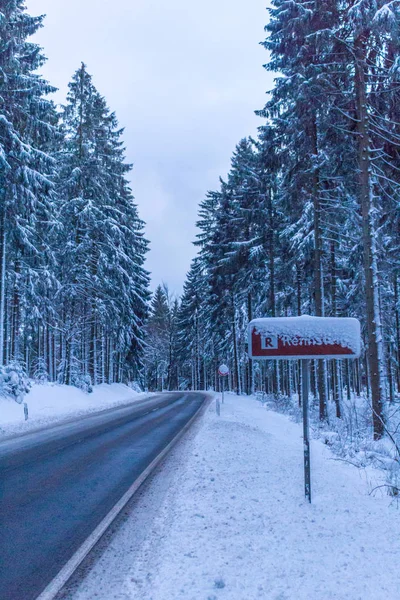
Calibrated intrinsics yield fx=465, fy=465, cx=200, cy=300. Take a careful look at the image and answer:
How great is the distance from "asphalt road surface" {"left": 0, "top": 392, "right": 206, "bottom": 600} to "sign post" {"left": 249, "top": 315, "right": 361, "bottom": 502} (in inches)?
115

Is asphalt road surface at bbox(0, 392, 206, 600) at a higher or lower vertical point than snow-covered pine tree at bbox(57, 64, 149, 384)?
lower

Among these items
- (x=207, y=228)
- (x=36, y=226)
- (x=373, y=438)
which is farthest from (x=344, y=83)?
(x=207, y=228)

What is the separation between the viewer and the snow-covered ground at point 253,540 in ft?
12.2

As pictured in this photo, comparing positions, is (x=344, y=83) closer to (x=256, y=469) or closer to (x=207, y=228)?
(x=256, y=469)

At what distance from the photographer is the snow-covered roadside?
15.9 meters

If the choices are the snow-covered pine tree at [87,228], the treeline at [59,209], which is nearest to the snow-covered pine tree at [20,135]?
the treeline at [59,209]

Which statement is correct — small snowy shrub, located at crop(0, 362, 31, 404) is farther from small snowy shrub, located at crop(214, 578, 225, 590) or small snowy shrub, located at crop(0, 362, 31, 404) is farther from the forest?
small snowy shrub, located at crop(214, 578, 225, 590)

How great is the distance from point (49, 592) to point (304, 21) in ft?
50.5

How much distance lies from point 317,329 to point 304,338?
0.20 meters

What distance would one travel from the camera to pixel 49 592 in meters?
3.77

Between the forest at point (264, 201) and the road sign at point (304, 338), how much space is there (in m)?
4.21

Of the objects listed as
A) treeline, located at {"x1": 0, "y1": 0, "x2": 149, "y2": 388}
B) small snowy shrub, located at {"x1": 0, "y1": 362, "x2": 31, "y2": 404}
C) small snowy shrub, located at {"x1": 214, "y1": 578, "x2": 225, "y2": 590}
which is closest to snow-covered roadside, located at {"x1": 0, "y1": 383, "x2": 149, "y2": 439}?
small snowy shrub, located at {"x1": 0, "y1": 362, "x2": 31, "y2": 404}

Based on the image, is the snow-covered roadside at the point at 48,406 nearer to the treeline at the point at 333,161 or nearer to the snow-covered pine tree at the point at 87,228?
the snow-covered pine tree at the point at 87,228

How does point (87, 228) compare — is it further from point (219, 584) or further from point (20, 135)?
point (219, 584)
